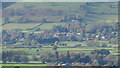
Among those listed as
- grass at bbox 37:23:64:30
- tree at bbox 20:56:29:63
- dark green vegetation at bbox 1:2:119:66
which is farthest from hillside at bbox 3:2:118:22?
tree at bbox 20:56:29:63

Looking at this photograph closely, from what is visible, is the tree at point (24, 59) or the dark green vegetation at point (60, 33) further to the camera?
the dark green vegetation at point (60, 33)

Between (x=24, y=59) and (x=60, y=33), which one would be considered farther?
(x=60, y=33)

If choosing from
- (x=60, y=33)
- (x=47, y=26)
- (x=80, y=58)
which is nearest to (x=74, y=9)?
(x=47, y=26)

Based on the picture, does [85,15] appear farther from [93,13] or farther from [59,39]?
[59,39]

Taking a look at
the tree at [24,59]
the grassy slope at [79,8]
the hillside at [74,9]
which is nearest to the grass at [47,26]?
the grassy slope at [79,8]

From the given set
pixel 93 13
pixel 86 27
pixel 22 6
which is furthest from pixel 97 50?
pixel 22 6

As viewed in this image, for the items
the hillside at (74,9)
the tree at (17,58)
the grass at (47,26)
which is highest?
the hillside at (74,9)

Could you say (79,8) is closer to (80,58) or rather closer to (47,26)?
(47,26)

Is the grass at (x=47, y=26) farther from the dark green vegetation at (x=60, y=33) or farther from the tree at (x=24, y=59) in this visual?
the tree at (x=24, y=59)

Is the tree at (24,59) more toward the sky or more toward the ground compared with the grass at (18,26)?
more toward the ground
